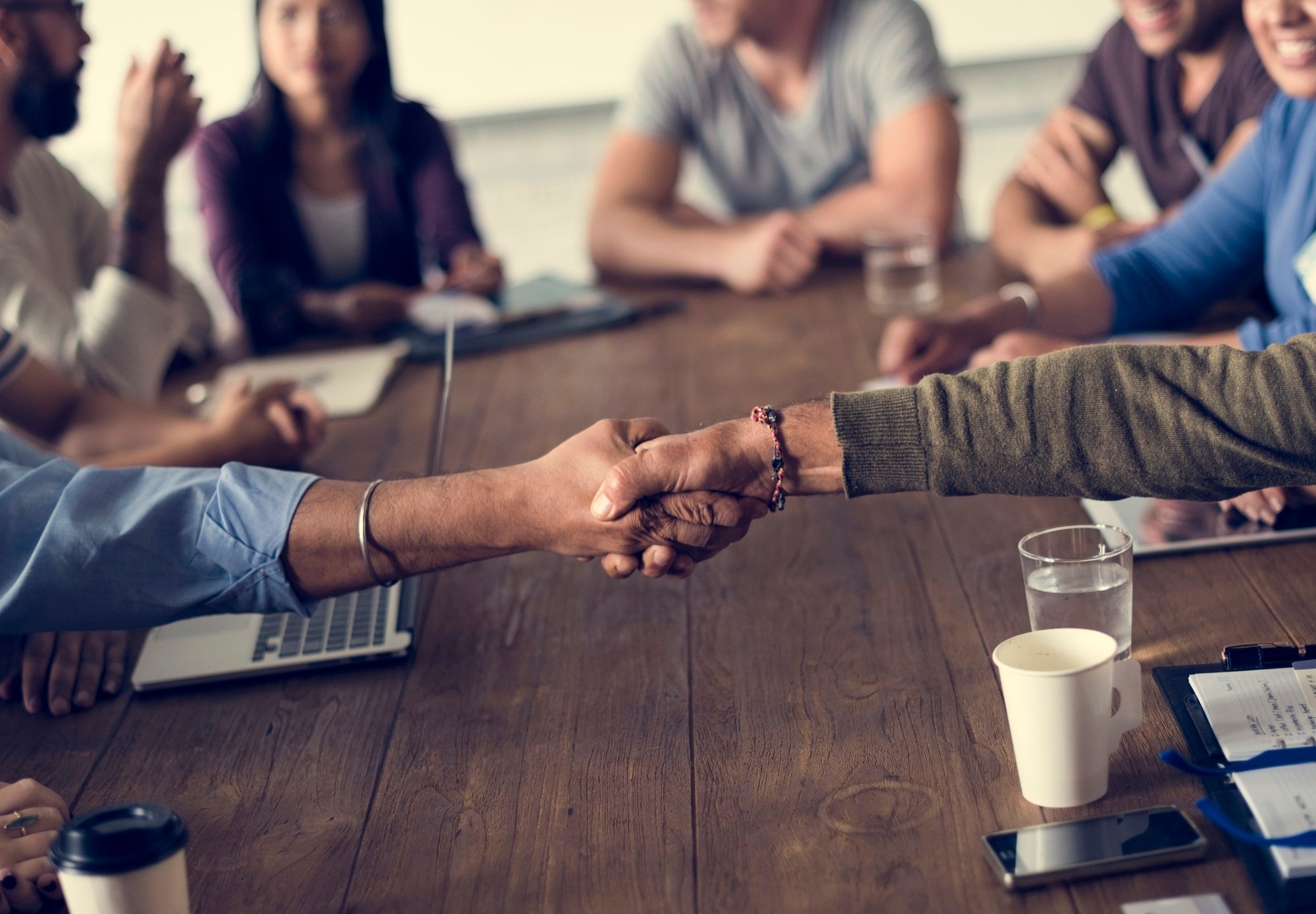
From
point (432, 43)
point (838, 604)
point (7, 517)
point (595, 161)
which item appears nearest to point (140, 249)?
point (7, 517)

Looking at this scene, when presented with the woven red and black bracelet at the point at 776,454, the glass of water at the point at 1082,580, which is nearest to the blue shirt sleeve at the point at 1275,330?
the glass of water at the point at 1082,580

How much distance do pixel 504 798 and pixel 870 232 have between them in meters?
1.53

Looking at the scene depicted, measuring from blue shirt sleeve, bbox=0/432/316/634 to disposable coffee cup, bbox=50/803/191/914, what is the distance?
37 cm

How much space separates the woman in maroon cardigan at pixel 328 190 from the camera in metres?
2.21

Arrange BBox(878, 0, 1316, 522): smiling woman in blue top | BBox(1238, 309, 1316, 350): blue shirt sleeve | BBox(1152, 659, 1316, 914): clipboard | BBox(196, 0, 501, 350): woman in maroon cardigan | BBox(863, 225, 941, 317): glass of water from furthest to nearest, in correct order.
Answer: BBox(196, 0, 501, 350): woman in maroon cardigan
BBox(863, 225, 941, 317): glass of water
BBox(878, 0, 1316, 522): smiling woman in blue top
BBox(1238, 309, 1316, 350): blue shirt sleeve
BBox(1152, 659, 1316, 914): clipboard

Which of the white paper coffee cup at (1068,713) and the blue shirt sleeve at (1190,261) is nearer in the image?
the white paper coffee cup at (1068,713)

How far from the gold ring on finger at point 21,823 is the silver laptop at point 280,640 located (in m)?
0.25

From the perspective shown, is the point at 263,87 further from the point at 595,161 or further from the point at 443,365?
the point at 595,161

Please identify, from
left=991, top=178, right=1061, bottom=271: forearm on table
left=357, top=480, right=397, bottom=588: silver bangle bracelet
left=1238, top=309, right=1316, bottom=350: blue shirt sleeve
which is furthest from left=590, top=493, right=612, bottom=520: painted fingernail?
left=991, top=178, right=1061, bottom=271: forearm on table

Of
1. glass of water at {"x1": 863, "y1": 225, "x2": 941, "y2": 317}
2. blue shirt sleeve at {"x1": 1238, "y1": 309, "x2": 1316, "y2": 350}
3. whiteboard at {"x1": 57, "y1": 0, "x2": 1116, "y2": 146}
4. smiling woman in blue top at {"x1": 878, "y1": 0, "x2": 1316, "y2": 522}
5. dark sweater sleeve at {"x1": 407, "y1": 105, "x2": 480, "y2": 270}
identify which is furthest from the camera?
whiteboard at {"x1": 57, "y1": 0, "x2": 1116, "y2": 146}

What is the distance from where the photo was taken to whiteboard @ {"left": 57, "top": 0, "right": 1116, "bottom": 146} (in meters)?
3.58

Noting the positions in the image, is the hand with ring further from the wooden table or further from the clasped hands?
the clasped hands

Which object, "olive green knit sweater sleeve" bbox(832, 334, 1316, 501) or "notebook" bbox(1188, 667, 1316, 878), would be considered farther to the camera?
"olive green knit sweater sleeve" bbox(832, 334, 1316, 501)

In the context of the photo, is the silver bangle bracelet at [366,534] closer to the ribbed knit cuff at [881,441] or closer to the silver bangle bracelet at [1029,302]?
the ribbed knit cuff at [881,441]
